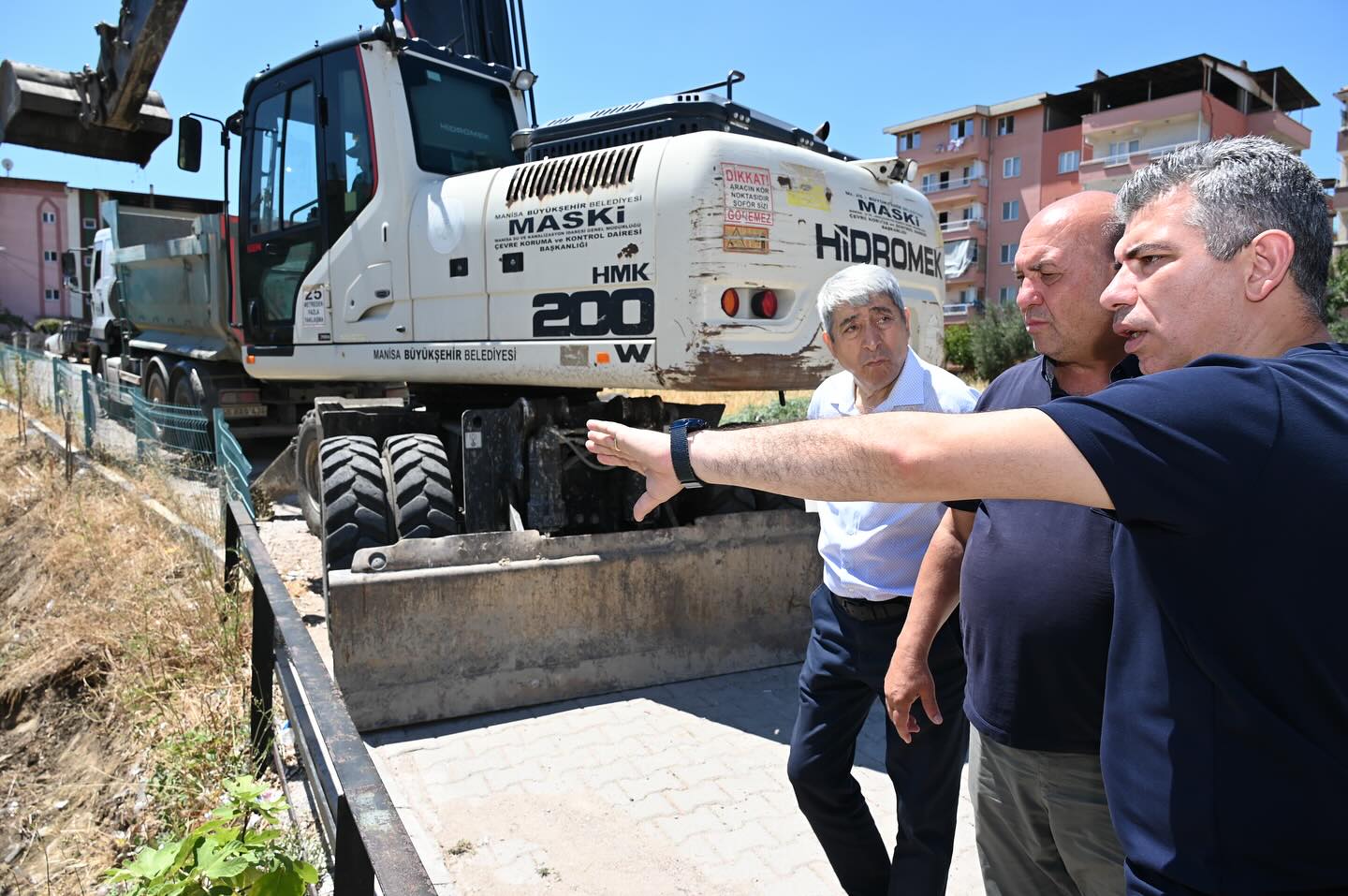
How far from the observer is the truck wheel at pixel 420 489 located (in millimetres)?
4848

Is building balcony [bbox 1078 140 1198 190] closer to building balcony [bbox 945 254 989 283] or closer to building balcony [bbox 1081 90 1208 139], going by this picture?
building balcony [bbox 1081 90 1208 139]

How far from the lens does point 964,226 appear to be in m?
52.3

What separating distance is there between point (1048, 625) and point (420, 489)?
3.67 m

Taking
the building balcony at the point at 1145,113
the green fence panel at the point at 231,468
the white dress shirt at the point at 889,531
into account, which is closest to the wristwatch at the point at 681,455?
the white dress shirt at the point at 889,531

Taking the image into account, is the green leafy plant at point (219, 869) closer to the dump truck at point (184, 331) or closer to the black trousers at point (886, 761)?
the black trousers at point (886, 761)

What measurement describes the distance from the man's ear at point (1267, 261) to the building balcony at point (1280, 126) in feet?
158

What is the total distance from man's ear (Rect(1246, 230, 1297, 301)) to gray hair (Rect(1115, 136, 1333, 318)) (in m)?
0.01

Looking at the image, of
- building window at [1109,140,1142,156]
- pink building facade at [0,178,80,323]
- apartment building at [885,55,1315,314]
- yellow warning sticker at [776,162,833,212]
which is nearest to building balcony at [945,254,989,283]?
apartment building at [885,55,1315,314]

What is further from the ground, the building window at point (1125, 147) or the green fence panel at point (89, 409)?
the building window at point (1125, 147)

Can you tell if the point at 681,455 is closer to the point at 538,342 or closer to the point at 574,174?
the point at 538,342

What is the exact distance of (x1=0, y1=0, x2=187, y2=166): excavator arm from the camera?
27.6 ft

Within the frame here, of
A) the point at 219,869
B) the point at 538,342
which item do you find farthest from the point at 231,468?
the point at 219,869

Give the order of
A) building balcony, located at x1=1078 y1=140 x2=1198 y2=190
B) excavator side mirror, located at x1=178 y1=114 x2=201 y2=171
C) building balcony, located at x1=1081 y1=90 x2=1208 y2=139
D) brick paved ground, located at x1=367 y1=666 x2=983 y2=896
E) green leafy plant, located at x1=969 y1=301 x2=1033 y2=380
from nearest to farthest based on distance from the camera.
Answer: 1. brick paved ground, located at x1=367 y1=666 x2=983 y2=896
2. excavator side mirror, located at x1=178 y1=114 x2=201 y2=171
3. green leafy plant, located at x1=969 y1=301 x2=1033 y2=380
4. building balcony, located at x1=1081 y1=90 x2=1208 y2=139
5. building balcony, located at x1=1078 y1=140 x2=1198 y2=190

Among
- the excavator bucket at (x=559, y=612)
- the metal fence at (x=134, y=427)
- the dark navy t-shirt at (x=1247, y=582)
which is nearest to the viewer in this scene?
the dark navy t-shirt at (x=1247, y=582)
